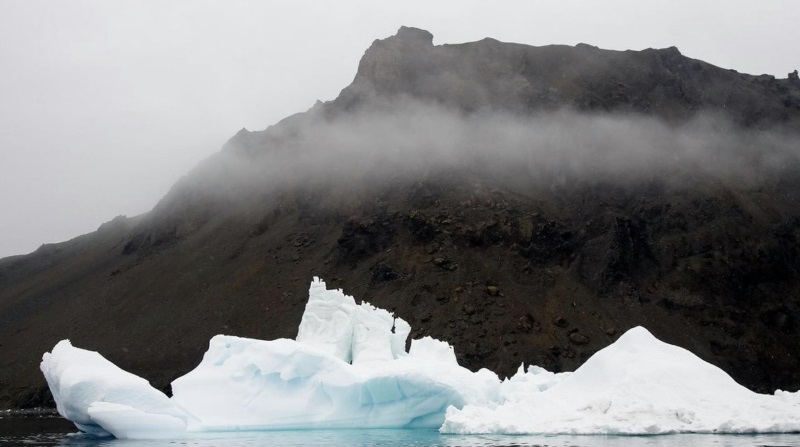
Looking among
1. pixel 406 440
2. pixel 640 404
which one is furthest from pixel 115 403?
pixel 640 404

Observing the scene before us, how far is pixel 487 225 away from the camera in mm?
75000

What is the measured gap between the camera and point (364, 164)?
9156 cm

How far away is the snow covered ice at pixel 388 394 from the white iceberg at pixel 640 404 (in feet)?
0.12

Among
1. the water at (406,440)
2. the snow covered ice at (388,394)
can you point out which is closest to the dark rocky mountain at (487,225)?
the snow covered ice at (388,394)

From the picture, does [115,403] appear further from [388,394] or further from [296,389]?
[388,394]

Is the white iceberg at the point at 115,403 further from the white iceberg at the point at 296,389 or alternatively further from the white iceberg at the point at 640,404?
the white iceberg at the point at 640,404

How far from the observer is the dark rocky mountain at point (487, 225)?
67125 millimetres

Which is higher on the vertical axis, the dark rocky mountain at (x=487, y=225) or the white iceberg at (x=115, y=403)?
the dark rocky mountain at (x=487, y=225)

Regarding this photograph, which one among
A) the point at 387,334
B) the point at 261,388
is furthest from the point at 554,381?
the point at 261,388

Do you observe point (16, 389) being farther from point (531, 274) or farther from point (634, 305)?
point (634, 305)

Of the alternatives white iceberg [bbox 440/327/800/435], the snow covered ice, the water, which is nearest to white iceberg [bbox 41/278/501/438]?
the snow covered ice

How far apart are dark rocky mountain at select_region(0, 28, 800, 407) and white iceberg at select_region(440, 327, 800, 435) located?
37.4 meters

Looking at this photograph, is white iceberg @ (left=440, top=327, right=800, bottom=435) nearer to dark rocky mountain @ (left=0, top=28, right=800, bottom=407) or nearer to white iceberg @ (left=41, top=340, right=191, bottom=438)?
white iceberg @ (left=41, top=340, right=191, bottom=438)

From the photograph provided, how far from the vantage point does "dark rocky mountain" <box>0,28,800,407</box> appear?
67125mm
